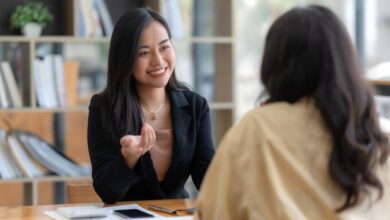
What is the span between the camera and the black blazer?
104 inches

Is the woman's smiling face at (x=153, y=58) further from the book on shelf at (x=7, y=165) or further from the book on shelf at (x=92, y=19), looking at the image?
the book on shelf at (x=7, y=165)

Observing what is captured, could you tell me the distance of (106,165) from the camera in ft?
8.83

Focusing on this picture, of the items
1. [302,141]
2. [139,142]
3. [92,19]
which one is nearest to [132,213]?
[139,142]

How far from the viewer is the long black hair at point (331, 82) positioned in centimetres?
170

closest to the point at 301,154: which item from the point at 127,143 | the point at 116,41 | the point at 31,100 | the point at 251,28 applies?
the point at 127,143

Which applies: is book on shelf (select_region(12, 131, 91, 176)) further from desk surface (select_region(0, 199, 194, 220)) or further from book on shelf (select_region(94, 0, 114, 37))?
desk surface (select_region(0, 199, 194, 220))

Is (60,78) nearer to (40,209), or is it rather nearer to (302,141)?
(40,209)

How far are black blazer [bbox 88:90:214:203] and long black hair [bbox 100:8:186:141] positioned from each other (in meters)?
0.04

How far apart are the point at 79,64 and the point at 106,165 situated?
190 cm

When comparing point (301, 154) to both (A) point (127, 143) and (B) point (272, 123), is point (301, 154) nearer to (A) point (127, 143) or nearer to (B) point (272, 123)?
(B) point (272, 123)

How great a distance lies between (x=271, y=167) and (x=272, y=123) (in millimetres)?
94

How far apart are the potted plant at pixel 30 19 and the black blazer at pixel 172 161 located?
1.43 metres

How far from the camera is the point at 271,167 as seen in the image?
1659 millimetres

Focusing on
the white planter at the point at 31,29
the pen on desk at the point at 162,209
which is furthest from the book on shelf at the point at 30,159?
the pen on desk at the point at 162,209
